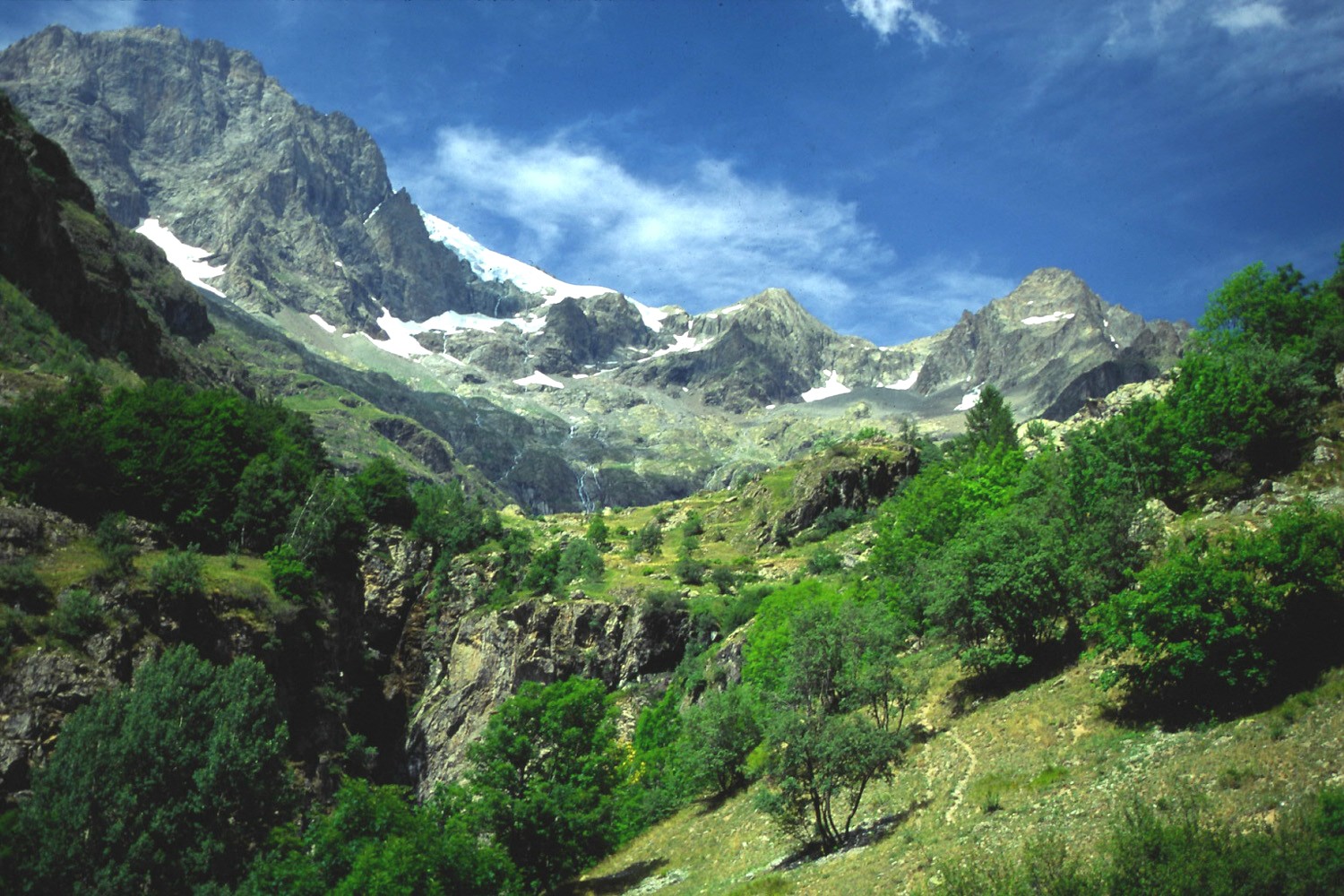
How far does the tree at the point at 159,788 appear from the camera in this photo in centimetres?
3161

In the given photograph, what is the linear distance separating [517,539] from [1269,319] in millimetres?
66413

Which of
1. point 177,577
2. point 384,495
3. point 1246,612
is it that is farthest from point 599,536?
point 1246,612

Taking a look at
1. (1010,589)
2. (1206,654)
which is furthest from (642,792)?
(1206,654)

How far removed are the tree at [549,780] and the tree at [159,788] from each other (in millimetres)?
9026

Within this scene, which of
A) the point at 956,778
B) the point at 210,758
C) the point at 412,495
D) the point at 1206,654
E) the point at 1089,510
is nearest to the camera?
the point at 1206,654

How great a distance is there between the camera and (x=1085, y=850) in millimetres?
21469

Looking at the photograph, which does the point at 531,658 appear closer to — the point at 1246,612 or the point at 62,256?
the point at 1246,612

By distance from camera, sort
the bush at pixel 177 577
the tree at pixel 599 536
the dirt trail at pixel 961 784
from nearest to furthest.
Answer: the dirt trail at pixel 961 784 → the bush at pixel 177 577 → the tree at pixel 599 536

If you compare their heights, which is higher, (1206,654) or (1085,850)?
(1206,654)

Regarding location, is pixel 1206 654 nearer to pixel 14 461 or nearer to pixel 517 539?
pixel 14 461

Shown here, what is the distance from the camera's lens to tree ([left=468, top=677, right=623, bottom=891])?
37.4 m

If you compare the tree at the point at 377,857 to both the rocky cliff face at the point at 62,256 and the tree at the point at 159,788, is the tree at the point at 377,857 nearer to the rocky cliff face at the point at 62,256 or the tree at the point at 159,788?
the tree at the point at 159,788

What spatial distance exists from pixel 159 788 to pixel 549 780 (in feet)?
48.7

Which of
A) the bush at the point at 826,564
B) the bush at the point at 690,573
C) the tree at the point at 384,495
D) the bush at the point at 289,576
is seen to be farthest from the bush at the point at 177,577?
the bush at the point at 826,564
